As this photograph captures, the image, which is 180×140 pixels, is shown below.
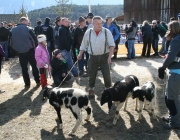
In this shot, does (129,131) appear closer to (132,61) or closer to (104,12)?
(132,61)

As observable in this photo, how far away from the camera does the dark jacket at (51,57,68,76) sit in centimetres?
782

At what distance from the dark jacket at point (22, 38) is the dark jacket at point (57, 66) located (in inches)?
34.3

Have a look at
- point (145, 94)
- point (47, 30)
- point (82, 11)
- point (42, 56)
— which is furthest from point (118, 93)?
point (82, 11)

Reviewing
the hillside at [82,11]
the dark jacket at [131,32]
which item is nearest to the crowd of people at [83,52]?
the dark jacket at [131,32]

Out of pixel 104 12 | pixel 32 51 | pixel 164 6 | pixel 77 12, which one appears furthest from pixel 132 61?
pixel 104 12

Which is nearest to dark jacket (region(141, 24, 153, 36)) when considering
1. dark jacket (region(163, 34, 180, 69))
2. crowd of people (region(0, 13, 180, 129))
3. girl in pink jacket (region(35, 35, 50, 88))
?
crowd of people (region(0, 13, 180, 129))

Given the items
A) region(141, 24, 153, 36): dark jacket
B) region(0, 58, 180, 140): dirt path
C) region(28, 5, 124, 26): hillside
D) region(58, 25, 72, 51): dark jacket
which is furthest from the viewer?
region(28, 5, 124, 26): hillside

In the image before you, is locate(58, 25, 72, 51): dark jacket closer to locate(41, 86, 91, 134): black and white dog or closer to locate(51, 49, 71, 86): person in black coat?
locate(51, 49, 71, 86): person in black coat

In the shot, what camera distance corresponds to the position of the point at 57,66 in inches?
310

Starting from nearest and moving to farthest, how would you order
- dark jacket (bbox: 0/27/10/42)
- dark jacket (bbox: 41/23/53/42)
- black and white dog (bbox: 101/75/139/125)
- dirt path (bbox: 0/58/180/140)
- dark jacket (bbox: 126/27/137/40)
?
dirt path (bbox: 0/58/180/140) → black and white dog (bbox: 101/75/139/125) → dark jacket (bbox: 41/23/53/42) → dark jacket (bbox: 126/27/137/40) → dark jacket (bbox: 0/27/10/42)

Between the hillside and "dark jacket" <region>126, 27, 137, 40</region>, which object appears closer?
"dark jacket" <region>126, 27, 137, 40</region>

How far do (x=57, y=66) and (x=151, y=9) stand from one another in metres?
29.3

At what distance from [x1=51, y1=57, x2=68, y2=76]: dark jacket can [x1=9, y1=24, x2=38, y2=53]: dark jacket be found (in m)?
0.87

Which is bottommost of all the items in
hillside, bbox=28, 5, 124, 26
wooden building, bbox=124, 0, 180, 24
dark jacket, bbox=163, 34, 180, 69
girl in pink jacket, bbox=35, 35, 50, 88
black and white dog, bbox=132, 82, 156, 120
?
black and white dog, bbox=132, 82, 156, 120
